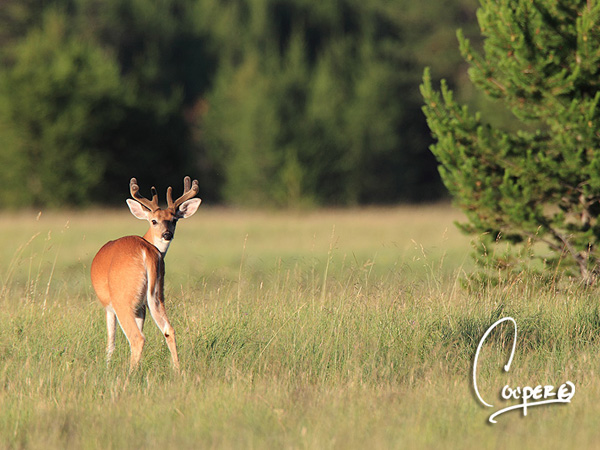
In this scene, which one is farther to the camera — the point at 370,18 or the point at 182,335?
the point at 370,18

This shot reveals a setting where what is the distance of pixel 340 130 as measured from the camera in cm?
4578

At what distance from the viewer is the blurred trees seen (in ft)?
113

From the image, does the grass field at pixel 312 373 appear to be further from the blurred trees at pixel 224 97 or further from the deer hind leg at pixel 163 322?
the blurred trees at pixel 224 97

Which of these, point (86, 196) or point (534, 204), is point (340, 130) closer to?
point (86, 196)


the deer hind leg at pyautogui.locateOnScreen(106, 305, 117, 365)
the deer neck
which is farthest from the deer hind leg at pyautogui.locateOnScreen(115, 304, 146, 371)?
the deer neck

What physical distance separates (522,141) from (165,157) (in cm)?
2953

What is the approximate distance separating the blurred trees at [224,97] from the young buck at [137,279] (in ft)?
94.7

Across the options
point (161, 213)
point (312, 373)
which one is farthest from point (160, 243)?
point (312, 373)

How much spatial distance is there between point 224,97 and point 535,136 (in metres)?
37.4

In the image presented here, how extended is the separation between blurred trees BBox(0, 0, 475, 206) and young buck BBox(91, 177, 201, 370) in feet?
94.7

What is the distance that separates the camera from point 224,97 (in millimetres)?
46406

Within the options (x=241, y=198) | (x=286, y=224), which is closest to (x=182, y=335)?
(x=286, y=224)

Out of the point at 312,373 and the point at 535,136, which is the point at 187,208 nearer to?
the point at 312,373

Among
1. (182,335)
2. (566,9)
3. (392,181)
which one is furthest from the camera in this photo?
(392,181)
